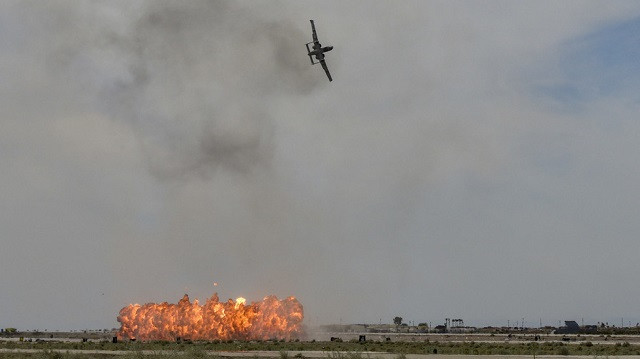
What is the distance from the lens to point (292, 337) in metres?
140

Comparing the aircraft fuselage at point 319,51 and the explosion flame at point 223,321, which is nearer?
the aircraft fuselage at point 319,51

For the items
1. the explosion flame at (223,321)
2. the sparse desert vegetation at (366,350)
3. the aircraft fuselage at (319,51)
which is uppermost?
the aircraft fuselage at (319,51)

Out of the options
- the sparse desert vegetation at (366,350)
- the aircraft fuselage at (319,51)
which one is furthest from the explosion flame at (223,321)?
the aircraft fuselage at (319,51)

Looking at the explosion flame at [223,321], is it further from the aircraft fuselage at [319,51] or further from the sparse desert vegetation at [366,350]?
the aircraft fuselage at [319,51]

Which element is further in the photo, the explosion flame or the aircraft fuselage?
the explosion flame

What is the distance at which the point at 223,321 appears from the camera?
5640 inches

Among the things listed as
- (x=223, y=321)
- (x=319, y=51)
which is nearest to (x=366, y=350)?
(x=319, y=51)

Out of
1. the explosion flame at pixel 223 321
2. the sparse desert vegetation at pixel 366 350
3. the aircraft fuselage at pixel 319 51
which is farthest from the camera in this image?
the explosion flame at pixel 223 321

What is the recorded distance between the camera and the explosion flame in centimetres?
14138

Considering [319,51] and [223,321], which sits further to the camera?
[223,321]

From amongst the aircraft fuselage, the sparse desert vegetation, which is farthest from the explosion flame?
the aircraft fuselage

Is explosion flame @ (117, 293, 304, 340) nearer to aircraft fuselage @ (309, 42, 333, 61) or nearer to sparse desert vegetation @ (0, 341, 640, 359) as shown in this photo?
sparse desert vegetation @ (0, 341, 640, 359)

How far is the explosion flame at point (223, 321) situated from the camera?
141 m

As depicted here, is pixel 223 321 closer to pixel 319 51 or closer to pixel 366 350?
pixel 366 350
